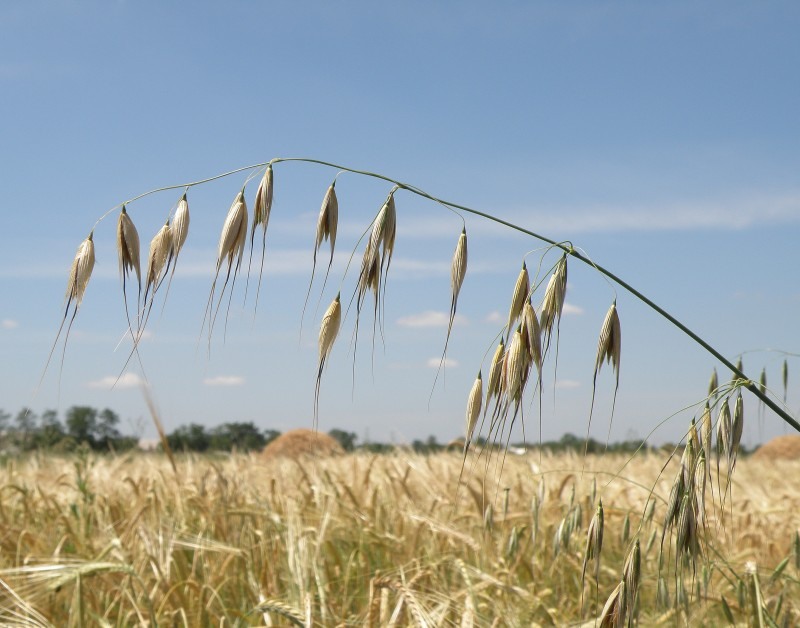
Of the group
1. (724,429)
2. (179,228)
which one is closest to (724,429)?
(724,429)

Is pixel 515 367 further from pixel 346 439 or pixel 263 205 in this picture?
pixel 346 439

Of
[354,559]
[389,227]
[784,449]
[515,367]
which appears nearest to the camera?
[515,367]

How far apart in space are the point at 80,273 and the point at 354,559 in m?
1.90

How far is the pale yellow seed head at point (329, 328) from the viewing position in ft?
4.84

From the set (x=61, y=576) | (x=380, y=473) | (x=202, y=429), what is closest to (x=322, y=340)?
(x=61, y=576)

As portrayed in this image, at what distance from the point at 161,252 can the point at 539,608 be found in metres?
1.65

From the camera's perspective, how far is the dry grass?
6.97 feet

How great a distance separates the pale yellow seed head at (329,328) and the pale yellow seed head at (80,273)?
453mm

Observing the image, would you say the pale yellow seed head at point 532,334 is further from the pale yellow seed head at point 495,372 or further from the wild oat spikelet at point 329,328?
the wild oat spikelet at point 329,328

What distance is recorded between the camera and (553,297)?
4.58ft

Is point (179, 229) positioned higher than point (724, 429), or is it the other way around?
point (179, 229)

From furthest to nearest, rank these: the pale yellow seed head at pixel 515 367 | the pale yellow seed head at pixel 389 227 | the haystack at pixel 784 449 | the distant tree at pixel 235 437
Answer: the haystack at pixel 784 449 → the distant tree at pixel 235 437 → the pale yellow seed head at pixel 389 227 → the pale yellow seed head at pixel 515 367

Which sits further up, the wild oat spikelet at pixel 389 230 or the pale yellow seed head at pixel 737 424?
the wild oat spikelet at pixel 389 230

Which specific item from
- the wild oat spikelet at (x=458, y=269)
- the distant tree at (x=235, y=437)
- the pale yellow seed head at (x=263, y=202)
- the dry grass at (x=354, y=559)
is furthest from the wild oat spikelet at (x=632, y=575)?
the distant tree at (x=235, y=437)
